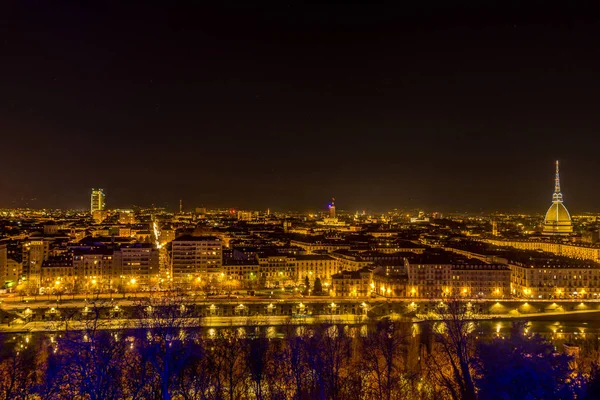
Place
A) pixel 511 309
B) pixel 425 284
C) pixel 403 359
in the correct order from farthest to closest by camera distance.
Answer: pixel 425 284 → pixel 511 309 → pixel 403 359

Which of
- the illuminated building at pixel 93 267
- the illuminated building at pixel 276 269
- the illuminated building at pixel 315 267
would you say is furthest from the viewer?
the illuminated building at pixel 315 267

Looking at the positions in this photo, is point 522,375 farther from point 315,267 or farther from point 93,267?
point 93,267

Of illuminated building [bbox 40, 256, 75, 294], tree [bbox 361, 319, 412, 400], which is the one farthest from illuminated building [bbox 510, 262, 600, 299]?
illuminated building [bbox 40, 256, 75, 294]

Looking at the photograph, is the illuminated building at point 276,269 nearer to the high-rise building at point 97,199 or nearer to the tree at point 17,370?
the tree at point 17,370

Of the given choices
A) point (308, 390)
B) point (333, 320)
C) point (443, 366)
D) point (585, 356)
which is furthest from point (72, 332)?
point (585, 356)

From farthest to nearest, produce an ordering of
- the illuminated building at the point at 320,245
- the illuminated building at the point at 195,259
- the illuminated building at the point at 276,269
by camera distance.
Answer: the illuminated building at the point at 320,245, the illuminated building at the point at 276,269, the illuminated building at the point at 195,259

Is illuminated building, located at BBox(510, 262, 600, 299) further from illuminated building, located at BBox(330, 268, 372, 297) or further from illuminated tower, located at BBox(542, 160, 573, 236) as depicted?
illuminated tower, located at BBox(542, 160, 573, 236)

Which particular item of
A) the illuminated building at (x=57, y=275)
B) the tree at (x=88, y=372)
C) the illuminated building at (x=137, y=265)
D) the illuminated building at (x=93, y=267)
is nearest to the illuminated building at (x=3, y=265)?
the illuminated building at (x=57, y=275)

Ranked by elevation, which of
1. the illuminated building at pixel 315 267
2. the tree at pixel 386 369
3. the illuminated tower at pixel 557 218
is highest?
the illuminated tower at pixel 557 218

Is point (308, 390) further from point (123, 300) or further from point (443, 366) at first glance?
point (123, 300)
